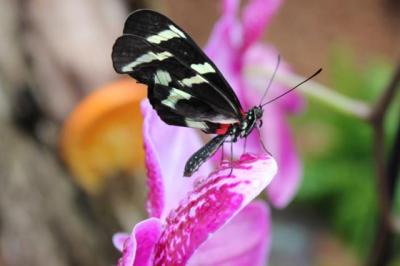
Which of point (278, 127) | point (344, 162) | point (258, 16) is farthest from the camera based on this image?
point (344, 162)

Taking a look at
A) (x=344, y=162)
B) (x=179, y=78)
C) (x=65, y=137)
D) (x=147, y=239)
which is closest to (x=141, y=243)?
(x=147, y=239)

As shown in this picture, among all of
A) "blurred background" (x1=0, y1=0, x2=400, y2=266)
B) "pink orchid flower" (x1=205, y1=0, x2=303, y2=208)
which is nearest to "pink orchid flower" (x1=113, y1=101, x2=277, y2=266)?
"pink orchid flower" (x1=205, y1=0, x2=303, y2=208)

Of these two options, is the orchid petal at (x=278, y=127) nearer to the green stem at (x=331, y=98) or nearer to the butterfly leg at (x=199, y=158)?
the green stem at (x=331, y=98)

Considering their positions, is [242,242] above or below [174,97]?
below

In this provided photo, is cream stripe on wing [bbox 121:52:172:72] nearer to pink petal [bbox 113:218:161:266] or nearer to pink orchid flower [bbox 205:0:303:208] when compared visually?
pink petal [bbox 113:218:161:266]

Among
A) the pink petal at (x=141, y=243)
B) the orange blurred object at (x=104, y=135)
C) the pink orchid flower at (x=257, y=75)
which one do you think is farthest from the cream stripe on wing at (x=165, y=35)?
the orange blurred object at (x=104, y=135)

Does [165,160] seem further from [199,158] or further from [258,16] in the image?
[258,16]

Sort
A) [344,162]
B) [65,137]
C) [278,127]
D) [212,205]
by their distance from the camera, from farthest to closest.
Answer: [344,162], [65,137], [278,127], [212,205]
